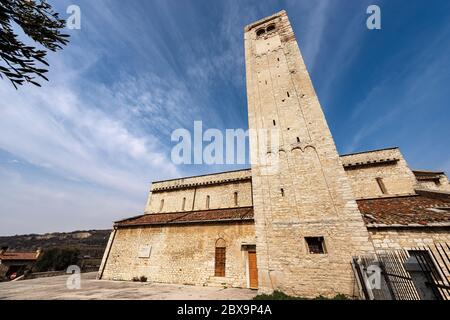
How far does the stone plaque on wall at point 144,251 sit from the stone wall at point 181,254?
0.61ft

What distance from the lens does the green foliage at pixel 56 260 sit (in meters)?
25.8

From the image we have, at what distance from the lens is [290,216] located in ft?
31.8

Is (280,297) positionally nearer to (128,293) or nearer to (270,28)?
(128,293)

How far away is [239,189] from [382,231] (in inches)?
414

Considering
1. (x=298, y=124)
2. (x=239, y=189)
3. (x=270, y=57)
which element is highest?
(x=270, y=57)

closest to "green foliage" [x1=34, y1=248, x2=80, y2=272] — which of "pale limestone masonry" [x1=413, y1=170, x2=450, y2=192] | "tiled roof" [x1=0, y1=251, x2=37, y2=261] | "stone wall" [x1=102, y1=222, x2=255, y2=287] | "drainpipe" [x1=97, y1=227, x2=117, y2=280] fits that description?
"tiled roof" [x1=0, y1=251, x2=37, y2=261]

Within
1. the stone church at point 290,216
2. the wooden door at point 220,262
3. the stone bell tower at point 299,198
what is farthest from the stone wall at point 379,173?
the wooden door at point 220,262

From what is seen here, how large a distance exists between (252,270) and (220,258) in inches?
80.5

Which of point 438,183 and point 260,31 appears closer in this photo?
point 438,183

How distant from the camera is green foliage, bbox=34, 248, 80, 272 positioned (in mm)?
25812

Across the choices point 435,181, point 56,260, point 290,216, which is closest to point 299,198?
point 290,216

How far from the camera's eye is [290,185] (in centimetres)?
1046
